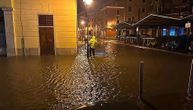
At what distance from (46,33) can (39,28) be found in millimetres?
643

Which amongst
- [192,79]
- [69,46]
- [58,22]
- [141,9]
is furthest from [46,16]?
[141,9]

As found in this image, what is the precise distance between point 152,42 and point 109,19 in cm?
4100

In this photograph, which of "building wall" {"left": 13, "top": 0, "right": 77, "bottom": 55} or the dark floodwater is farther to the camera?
"building wall" {"left": 13, "top": 0, "right": 77, "bottom": 55}

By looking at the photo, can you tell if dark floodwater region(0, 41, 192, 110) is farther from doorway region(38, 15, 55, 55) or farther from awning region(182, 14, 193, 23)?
awning region(182, 14, 193, 23)

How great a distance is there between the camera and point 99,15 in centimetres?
7369

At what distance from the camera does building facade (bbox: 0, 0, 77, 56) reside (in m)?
16.3

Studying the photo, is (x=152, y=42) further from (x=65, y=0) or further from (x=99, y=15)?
(x=99, y=15)

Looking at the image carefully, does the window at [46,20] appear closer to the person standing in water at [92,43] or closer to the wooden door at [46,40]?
the wooden door at [46,40]

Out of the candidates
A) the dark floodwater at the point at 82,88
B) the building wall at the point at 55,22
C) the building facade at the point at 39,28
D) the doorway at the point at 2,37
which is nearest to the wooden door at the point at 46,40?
the building facade at the point at 39,28

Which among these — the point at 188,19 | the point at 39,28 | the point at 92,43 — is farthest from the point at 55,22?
the point at 188,19

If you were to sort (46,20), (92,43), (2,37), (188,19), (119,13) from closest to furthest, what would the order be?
(92,43) < (2,37) < (46,20) < (188,19) < (119,13)

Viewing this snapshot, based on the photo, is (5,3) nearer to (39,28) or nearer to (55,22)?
(39,28)

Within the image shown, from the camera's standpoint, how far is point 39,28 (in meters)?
16.6

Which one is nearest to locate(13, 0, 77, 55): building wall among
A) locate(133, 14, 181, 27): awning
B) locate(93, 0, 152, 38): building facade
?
locate(133, 14, 181, 27): awning
